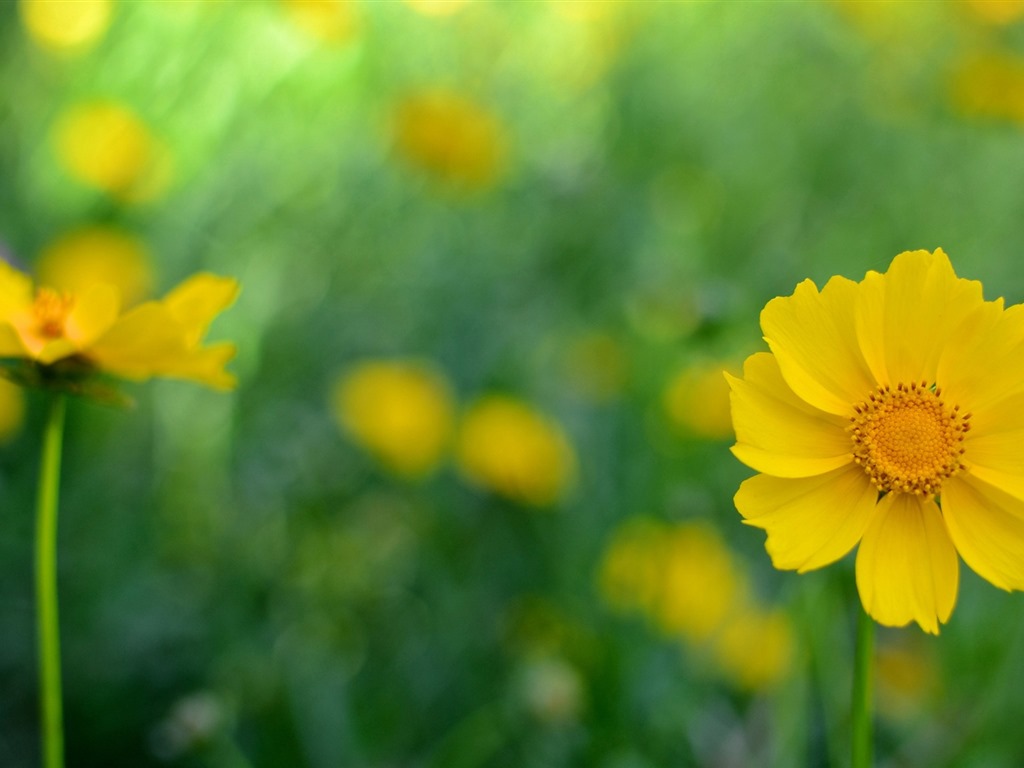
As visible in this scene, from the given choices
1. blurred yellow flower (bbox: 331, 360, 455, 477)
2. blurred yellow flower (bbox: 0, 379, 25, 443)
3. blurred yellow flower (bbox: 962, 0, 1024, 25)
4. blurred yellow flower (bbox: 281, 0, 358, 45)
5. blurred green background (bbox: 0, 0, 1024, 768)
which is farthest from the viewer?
blurred yellow flower (bbox: 962, 0, 1024, 25)

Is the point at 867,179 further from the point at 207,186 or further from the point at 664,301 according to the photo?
the point at 207,186

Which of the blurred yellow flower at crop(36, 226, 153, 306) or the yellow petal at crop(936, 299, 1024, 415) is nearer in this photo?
the yellow petal at crop(936, 299, 1024, 415)

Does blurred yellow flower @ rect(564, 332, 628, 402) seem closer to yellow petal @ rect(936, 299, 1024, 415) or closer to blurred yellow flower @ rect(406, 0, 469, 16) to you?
blurred yellow flower @ rect(406, 0, 469, 16)

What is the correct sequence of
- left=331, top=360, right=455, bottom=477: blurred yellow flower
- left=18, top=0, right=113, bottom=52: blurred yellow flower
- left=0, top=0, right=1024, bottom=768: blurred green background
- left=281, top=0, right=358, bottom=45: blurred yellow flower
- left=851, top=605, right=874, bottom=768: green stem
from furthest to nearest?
left=281, top=0, right=358, bottom=45: blurred yellow flower → left=18, top=0, right=113, bottom=52: blurred yellow flower → left=331, top=360, right=455, bottom=477: blurred yellow flower → left=0, top=0, right=1024, bottom=768: blurred green background → left=851, top=605, right=874, bottom=768: green stem

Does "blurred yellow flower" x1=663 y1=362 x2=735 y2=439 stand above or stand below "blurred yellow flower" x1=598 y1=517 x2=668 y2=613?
above

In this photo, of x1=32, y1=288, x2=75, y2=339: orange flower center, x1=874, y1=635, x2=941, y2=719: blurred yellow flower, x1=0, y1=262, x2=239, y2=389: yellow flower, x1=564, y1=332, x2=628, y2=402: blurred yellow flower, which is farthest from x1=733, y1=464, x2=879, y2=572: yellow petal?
x1=564, y1=332, x2=628, y2=402: blurred yellow flower

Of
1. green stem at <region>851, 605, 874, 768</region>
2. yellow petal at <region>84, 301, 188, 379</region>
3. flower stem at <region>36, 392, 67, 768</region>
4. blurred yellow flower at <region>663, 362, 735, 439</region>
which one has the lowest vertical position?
→ flower stem at <region>36, 392, 67, 768</region>

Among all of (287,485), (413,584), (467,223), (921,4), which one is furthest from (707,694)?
(921,4)

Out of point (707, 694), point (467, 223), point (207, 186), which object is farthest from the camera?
point (467, 223)
